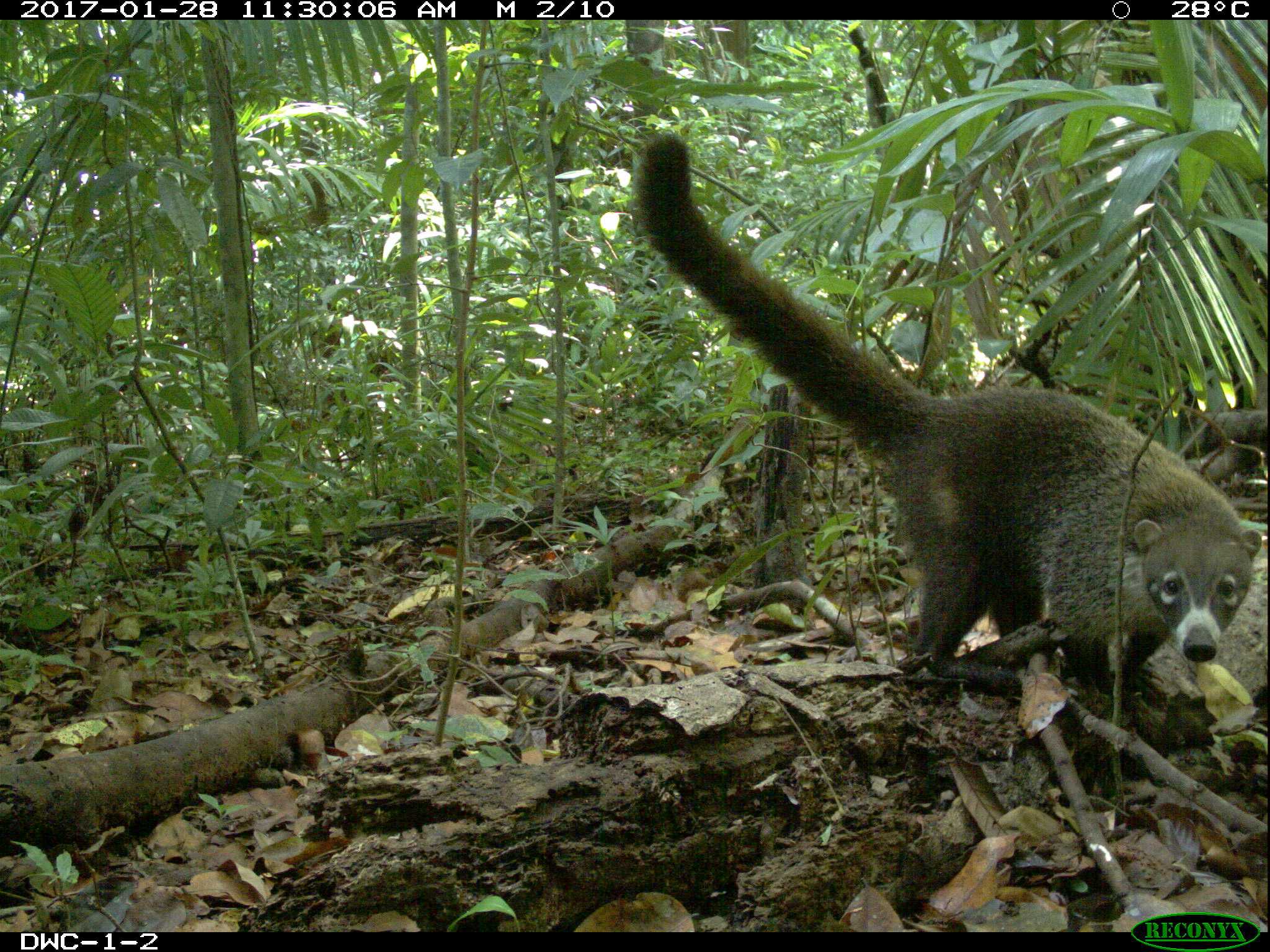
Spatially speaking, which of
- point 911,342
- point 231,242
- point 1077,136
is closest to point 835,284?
point 911,342

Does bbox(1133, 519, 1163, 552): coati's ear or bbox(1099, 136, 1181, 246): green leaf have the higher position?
bbox(1099, 136, 1181, 246): green leaf

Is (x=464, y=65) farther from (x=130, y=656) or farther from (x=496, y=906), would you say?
(x=496, y=906)

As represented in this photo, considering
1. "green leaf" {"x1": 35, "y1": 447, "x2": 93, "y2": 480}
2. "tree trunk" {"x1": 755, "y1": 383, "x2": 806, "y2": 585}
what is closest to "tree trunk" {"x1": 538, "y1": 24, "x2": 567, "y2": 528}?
"tree trunk" {"x1": 755, "y1": 383, "x2": 806, "y2": 585}

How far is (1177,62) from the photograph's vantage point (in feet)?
3.73

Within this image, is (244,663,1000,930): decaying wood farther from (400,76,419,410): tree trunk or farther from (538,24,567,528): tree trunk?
(400,76,419,410): tree trunk

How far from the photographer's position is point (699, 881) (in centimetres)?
188

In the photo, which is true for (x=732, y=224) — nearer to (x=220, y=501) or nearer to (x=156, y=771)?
(x=220, y=501)

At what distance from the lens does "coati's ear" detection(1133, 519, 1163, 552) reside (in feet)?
8.77

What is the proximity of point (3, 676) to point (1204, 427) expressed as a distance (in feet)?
12.3

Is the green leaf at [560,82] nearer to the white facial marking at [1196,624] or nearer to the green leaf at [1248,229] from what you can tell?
the green leaf at [1248,229]

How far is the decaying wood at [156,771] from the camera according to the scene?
201 cm

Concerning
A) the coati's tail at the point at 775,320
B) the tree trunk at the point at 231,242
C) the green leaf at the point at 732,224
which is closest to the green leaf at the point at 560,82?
the coati's tail at the point at 775,320

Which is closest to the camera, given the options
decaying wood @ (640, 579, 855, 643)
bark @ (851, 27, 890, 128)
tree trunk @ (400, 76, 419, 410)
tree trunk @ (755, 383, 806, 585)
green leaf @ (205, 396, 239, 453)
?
green leaf @ (205, 396, 239, 453)
